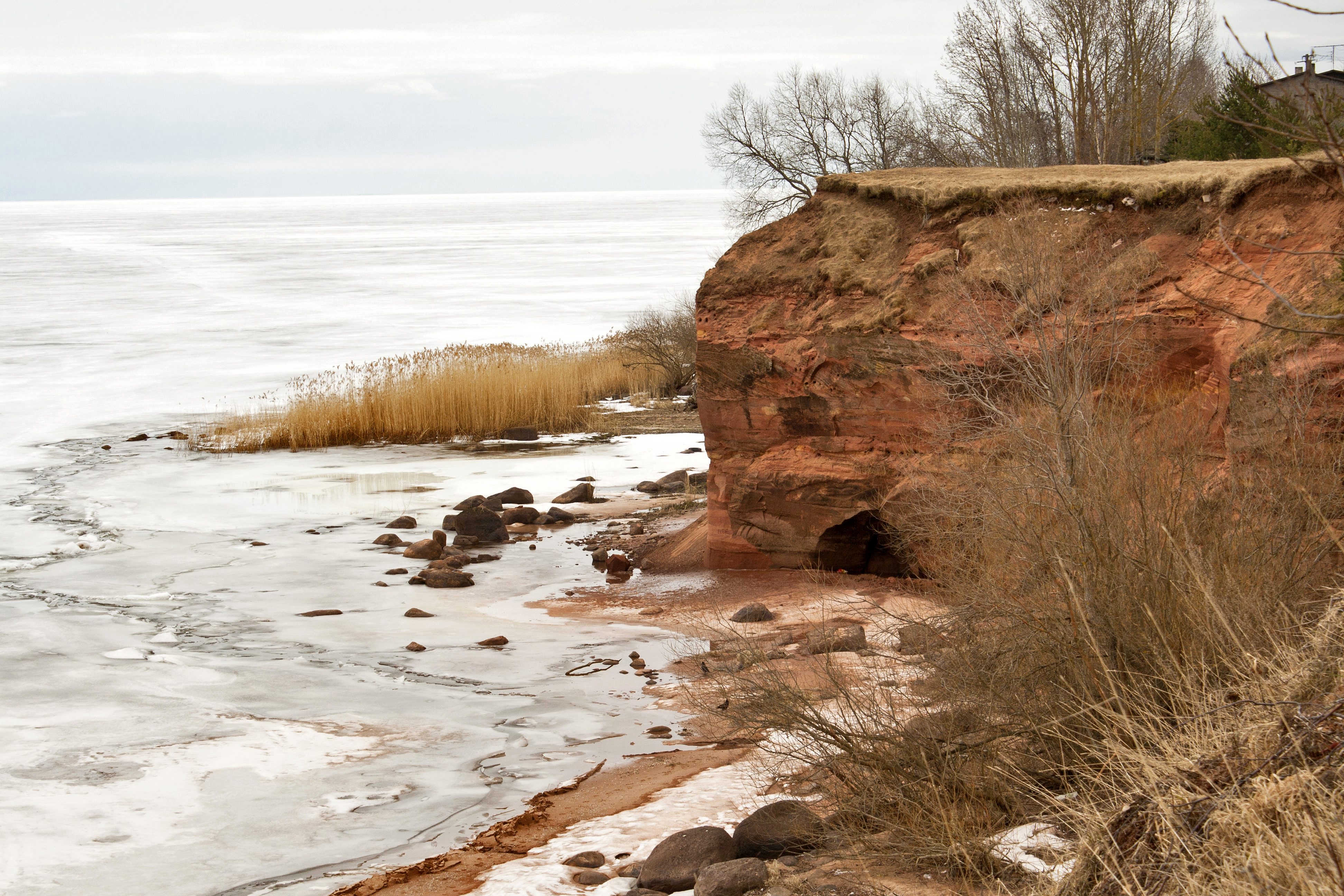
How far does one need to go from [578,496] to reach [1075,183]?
6.76m

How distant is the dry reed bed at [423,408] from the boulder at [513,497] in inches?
200

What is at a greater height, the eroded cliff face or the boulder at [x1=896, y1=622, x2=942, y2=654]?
the eroded cliff face

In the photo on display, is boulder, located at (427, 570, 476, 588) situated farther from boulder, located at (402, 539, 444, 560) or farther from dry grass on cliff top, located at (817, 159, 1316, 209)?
dry grass on cliff top, located at (817, 159, 1316, 209)

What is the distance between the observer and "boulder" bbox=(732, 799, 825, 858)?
13.0 feet

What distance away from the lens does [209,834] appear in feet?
16.5

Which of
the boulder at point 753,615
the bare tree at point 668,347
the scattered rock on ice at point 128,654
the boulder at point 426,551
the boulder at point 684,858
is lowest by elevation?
the boulder at point 684,858

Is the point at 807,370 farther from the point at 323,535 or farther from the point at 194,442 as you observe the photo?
the point at 194,442

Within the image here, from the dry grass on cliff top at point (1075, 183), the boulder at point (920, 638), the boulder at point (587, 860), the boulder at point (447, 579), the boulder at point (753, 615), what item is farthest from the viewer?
the boulder at point (447, 579)

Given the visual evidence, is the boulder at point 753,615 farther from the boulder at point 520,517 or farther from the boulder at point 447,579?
the boulder at point 520,517

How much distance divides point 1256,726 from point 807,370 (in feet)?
19.7

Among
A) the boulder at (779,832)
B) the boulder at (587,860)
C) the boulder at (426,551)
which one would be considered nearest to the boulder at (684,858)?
the boulder at (779,832)

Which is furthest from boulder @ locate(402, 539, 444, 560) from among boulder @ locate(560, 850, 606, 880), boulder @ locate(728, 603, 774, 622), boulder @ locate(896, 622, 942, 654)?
boulder @ locate(560, 850, 606, 880)

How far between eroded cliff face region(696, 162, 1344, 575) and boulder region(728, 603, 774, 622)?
3.66 feet

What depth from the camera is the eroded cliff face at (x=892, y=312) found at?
269 inches
